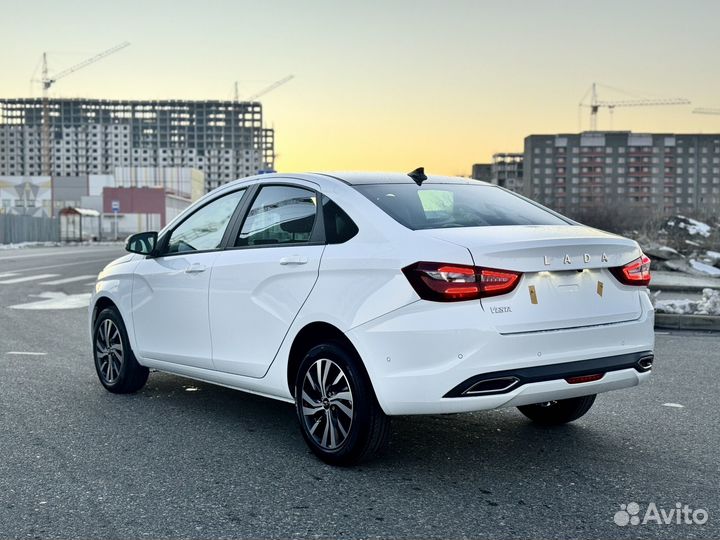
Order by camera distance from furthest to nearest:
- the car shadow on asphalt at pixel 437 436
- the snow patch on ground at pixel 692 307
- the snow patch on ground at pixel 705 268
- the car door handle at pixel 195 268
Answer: the snow patch on ground at pixel 705 268
the snow patch on ground at pixel 692 307
the car door handle at pixel 195 268
the car shadow on asphalt at pixel 437 436

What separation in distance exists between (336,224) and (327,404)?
1.02 meters

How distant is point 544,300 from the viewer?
13.8ft

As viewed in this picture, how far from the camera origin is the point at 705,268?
72.5 feet

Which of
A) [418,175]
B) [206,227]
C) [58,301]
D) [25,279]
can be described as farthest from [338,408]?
[25,279]

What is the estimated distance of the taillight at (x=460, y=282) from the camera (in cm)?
408

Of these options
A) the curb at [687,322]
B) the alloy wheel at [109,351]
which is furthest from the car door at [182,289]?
the curb at [687,322]

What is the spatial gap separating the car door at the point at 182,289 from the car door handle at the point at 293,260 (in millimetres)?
856

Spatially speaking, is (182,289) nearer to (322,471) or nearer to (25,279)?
(322,471)

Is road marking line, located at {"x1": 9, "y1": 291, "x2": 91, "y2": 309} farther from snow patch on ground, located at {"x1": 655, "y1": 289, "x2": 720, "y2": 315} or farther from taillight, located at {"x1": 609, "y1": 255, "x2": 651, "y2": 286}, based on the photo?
taillight, located at {"x1": 609, "y1": 255, "x2": 651, "y2": 286}

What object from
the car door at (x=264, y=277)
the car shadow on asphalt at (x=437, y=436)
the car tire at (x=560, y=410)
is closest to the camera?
the car shadow on asphalt at (x=437, y=436)

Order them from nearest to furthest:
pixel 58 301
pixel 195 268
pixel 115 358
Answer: pixel 195 268, pixel 115 358, pixel 58 301

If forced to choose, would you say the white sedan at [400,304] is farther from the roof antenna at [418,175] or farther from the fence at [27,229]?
the fence at [27,229]

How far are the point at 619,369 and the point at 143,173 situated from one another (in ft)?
544

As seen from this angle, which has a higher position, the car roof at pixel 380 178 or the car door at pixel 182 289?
the car roof at pixel 380 178
